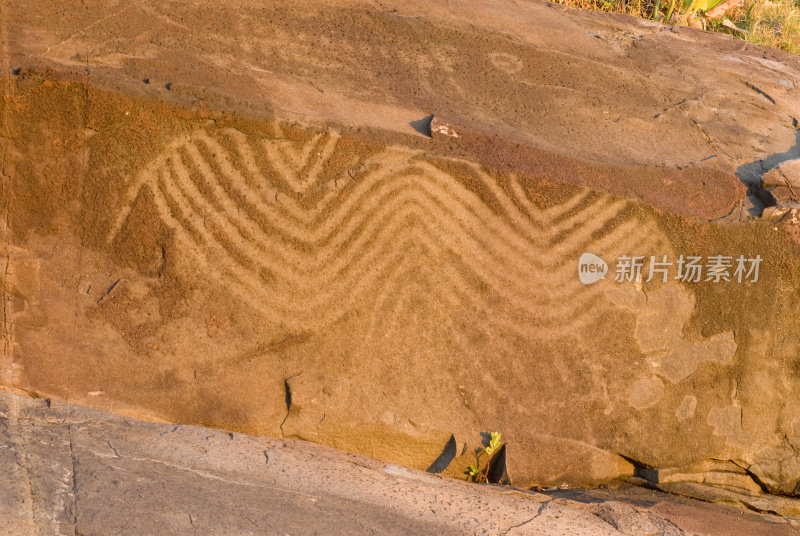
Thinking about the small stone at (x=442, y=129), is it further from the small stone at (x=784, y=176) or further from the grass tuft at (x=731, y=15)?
the grass tuft at (x=731, y=15)

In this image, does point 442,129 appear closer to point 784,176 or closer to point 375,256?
point 375,256

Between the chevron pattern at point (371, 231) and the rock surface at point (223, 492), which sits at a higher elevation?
the chevron pattern at point (371, 231)

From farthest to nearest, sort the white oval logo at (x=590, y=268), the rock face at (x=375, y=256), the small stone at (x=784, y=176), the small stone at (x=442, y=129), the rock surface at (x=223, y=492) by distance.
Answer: the small stone at (x=784, y=176) → the white oval logo at (x=590, y=268) → the small stone at (x=442, y=129) → the rock face at (x=375, y=256) → the rock surface at (x=223, y=492)

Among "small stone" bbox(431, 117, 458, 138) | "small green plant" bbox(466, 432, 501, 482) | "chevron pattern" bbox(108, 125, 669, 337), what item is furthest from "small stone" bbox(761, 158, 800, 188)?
"small green plant" bbox(466, 432, 501, 482)

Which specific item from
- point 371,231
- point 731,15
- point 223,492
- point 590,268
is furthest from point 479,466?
point 731,15

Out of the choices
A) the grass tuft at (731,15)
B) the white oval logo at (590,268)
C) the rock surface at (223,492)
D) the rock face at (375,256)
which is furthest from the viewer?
the grass tuft at (731,15)

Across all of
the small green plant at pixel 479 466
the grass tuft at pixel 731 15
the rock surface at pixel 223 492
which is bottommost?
the small green plant at pixel 479 466

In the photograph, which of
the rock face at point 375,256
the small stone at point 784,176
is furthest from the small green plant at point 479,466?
the small stone at point 784,176

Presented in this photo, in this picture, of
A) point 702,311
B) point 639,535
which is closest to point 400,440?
point 639,535

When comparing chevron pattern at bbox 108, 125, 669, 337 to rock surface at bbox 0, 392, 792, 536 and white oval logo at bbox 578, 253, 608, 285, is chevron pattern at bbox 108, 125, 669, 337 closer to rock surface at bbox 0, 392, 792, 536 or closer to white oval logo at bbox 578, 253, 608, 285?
white oval logo at bbox 578, 253, 608, 285
